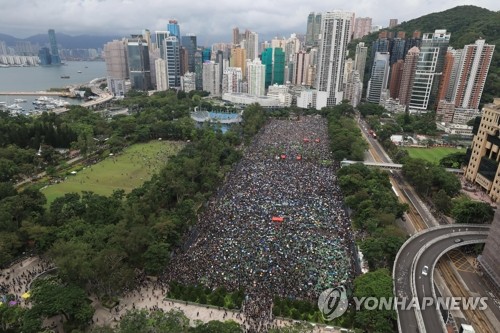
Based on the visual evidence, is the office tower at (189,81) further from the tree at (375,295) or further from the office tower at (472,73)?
the tree at (375,295)

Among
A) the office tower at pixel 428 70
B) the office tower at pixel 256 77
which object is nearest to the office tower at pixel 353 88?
the office tower at pixel 428 70

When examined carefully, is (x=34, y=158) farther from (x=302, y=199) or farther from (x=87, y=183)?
(x=302, y=199)

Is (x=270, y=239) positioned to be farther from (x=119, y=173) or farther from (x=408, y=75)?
(x=408, y=75)

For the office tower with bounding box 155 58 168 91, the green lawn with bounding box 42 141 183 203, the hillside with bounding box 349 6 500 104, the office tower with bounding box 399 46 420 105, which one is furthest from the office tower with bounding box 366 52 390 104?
the office tower with bounding box 155 58 168 91

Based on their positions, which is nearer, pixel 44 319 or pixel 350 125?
pixel 44 319

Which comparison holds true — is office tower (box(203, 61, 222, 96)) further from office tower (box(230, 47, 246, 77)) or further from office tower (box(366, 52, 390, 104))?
office tower (box(366, 52, 390, 104))

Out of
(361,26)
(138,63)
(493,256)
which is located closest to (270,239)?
(493,256)

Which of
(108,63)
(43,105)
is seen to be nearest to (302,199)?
(43,105)
